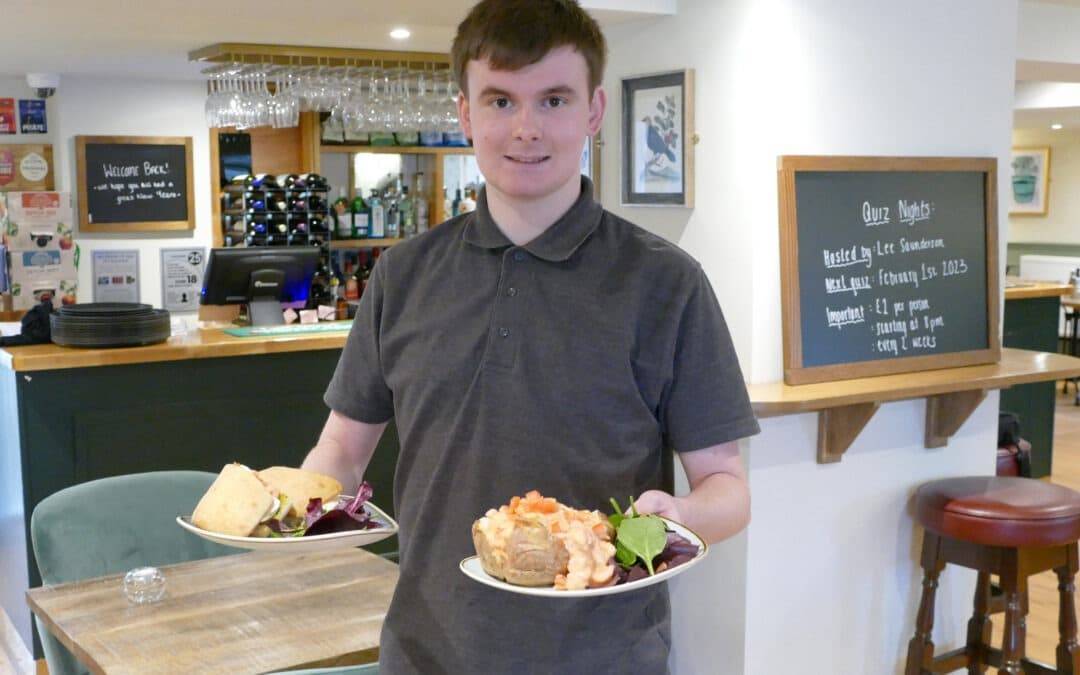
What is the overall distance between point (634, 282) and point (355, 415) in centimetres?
44

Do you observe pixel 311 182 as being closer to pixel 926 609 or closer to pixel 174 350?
pixel 174 350

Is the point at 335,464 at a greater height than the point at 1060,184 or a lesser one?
lesser

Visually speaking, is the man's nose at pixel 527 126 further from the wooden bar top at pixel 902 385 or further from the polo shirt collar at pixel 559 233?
the wooden bar top at pixel 902 385

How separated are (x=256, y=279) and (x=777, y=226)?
3.03 m

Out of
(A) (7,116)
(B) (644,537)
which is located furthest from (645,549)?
(A) (7,116)

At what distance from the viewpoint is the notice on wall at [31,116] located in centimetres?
724

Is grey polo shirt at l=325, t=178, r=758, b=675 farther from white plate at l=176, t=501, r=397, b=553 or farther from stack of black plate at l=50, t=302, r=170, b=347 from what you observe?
stack of black plate at l=50, t=302, r=170, b=347

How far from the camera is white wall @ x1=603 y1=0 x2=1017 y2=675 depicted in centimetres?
316

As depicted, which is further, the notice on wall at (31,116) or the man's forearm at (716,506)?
the notice on wall at (31,116)

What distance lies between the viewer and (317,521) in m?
1.49

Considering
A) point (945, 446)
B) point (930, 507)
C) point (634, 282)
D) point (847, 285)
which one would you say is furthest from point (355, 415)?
point (945, 446)

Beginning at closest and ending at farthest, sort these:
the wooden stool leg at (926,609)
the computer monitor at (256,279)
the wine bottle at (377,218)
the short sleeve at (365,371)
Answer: the short sleeve at (365,371)
the wooden stool leg at (926,609)
the computer monitor at (256,279)
the wine bottle at (377,218)

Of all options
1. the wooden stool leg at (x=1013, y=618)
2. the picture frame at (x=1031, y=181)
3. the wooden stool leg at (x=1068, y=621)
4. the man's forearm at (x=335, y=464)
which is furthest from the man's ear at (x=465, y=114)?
the picture frame at (x=1031, y=181)

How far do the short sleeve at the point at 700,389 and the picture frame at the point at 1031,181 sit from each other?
11476mm
